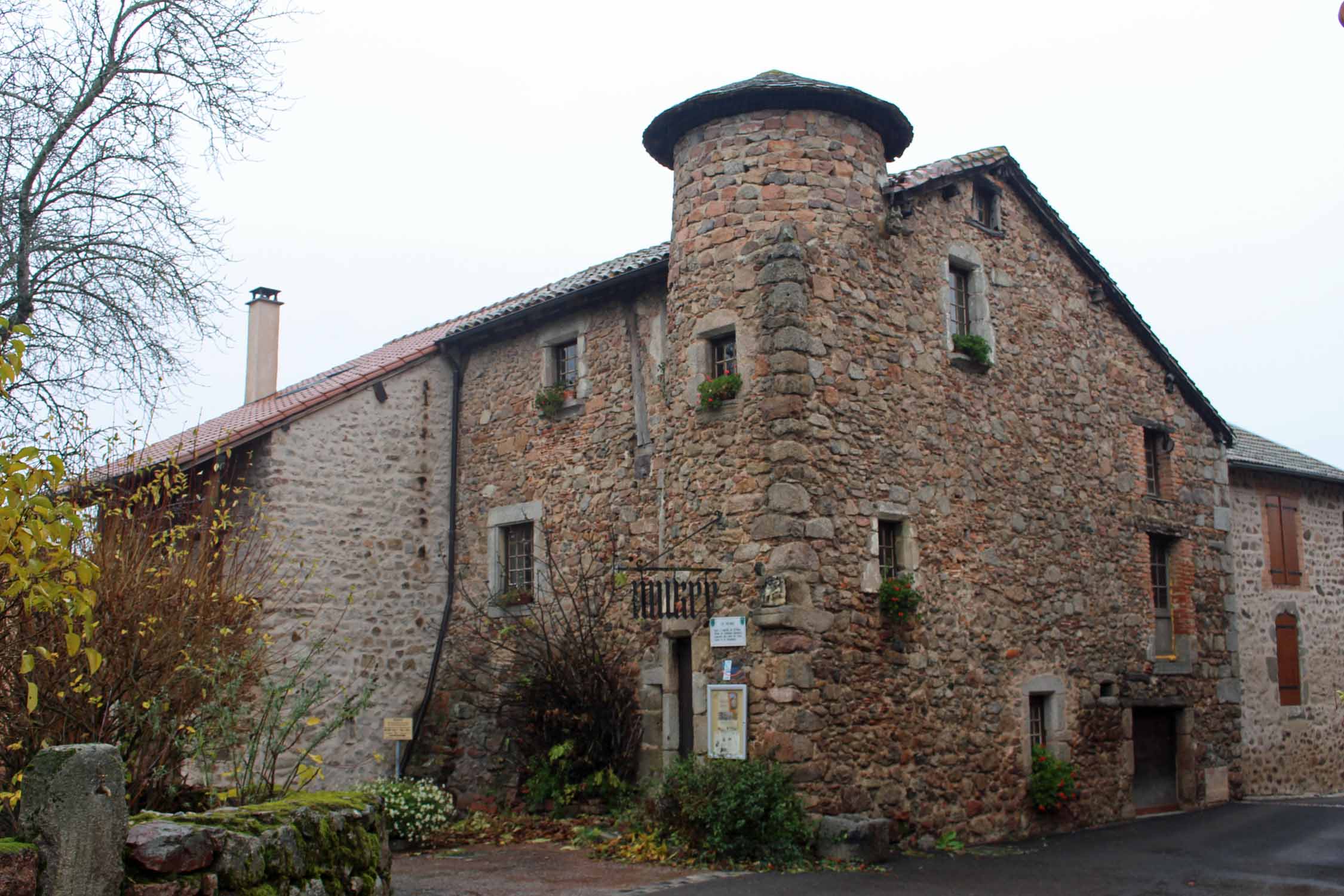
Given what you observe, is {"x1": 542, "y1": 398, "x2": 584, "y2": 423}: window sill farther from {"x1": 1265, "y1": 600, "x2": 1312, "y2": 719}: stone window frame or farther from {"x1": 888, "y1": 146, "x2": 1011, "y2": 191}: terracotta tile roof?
{"x1": 1265, "y1": 600, "x2": 1312, "y2": 719}: stone window frame

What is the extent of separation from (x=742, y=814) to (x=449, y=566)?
6.22m

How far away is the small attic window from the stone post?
1026 centimetres

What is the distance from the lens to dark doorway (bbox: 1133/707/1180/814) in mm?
13523

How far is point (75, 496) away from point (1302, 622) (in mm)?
15263

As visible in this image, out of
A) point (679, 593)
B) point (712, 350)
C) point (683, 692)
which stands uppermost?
point (712, 350)

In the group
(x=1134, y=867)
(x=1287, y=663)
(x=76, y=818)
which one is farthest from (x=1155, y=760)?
(x=76, y=818)

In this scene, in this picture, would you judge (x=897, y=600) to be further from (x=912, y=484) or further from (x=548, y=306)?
(x=548, y=306)

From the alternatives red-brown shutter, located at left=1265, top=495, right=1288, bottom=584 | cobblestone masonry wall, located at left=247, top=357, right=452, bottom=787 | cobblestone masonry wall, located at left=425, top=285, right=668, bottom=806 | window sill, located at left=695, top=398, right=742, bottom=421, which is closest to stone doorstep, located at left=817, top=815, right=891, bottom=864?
cobblestone masonry wall, located at left=425, top=285, right=668, bottom=806

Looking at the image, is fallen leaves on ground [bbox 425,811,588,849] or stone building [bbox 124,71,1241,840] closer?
stone building [bbox 124,71,1241,840]

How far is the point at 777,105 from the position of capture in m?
11.0

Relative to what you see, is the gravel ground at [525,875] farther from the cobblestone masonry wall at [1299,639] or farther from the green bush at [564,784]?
the cobblestone masonry wall at [1299,639]

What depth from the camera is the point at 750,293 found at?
35.2 feet

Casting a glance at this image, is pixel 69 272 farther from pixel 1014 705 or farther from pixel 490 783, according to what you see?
pixel 1014 705

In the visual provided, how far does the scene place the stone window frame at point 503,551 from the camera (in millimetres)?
13422
